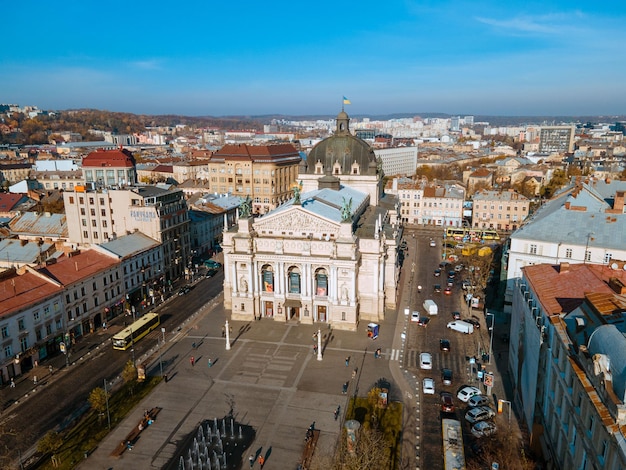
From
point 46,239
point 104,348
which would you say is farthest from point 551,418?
point 46,239

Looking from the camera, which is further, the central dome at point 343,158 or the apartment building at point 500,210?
the apartment building at point 500,210

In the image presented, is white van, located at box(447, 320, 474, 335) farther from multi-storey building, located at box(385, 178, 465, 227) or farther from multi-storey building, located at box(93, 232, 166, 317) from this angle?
multi-storey building, located at box(385, 178, 465, 227)

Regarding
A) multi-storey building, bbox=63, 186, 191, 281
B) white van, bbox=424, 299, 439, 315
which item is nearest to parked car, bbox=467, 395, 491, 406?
white van, bbox=424, 299, 439, 315

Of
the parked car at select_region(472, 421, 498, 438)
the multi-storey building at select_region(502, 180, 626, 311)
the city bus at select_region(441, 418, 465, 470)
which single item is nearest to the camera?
the city bus at select_region(441, 418, 465, 470)

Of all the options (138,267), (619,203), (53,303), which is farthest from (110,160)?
(619,203)

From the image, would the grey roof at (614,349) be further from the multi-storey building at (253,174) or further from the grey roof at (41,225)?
the multi-storey building at (253,174)

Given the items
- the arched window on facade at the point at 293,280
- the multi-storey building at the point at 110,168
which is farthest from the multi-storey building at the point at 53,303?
the multi-storey building at the point at 110,168
